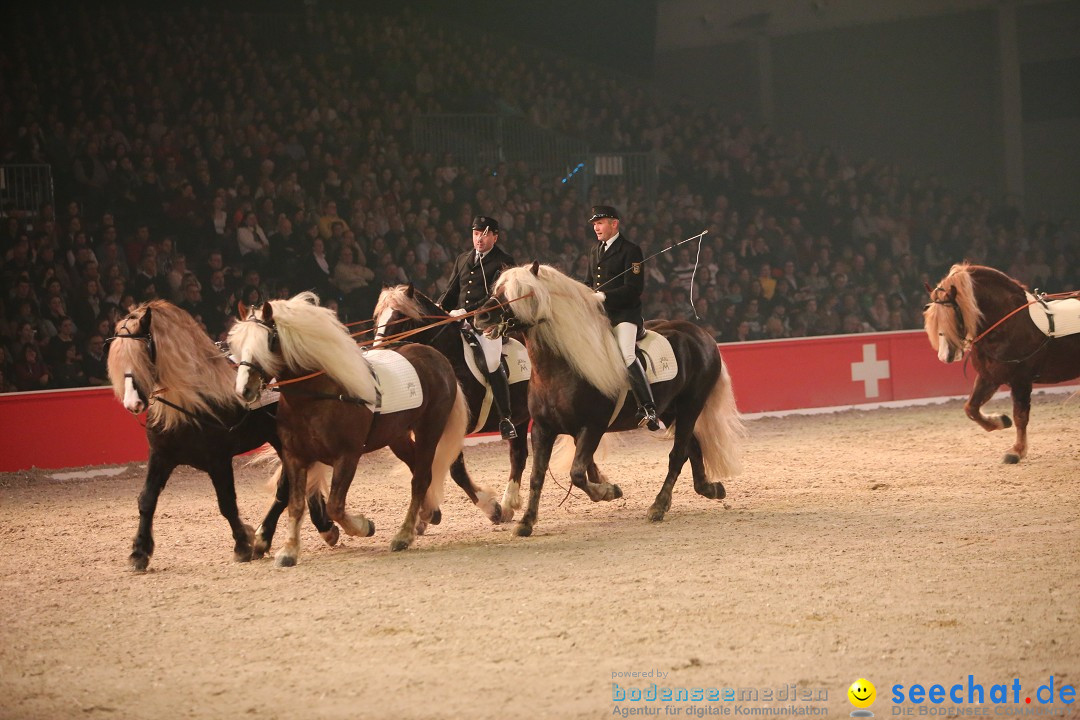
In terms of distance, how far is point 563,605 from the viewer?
218 inches

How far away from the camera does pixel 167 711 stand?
4.27m

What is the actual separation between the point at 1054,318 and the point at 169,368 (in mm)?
7673

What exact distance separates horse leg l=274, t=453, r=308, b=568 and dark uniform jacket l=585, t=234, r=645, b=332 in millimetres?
2543

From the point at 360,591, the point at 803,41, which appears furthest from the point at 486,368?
the point at 803,41

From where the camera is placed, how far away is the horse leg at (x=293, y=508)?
6711 millimetres

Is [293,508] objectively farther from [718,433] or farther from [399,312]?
[718,433]

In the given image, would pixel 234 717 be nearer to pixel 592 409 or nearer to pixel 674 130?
pixel 592 409

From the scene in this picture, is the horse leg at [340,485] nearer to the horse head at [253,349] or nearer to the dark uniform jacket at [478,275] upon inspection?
the horse head at [253,349]

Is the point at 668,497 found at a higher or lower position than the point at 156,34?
lower

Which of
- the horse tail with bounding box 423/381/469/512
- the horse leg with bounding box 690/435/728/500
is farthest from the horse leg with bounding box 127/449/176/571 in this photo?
the horse leg with bounding box 690/435/728/500

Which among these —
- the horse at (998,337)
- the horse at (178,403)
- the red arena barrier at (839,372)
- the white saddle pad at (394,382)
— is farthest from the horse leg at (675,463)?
the red arena barrier at (839,372)

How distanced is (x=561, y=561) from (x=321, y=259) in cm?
859

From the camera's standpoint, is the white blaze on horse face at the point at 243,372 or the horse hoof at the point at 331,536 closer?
the white blaze on horse face at the point at 243,372

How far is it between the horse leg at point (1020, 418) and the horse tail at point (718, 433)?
2.97 m
